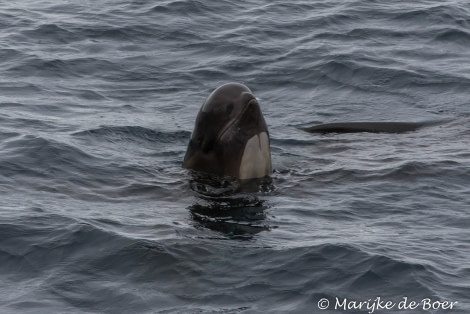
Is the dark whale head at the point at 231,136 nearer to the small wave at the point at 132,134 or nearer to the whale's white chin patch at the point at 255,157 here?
the whale's white chin patch at the point at 255,157

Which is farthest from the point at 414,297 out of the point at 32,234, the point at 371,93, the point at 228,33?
the point at 228,33

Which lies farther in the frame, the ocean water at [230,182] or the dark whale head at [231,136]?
the dark whale head at [231,136]

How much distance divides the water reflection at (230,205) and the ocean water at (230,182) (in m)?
0.03

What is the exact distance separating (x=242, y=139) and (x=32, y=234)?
2.63 metres

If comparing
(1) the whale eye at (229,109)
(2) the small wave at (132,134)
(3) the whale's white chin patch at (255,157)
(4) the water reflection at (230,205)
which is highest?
(1) the whale eye at (229,109)

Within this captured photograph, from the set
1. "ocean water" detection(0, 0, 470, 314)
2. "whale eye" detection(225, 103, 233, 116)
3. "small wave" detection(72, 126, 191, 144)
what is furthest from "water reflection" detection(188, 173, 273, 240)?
"small wave" detection(72, 126, 191, 144)

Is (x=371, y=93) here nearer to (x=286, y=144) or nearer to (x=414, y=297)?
(x=286, y=144)

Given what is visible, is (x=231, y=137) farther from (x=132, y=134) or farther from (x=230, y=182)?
(x=132, y=134)

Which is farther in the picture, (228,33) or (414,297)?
(228,33)

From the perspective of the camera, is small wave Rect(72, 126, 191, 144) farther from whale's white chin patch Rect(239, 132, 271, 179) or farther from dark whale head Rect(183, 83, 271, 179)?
whale's white chin patch Rect(239, 132, 271, 179)

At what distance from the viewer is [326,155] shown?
13336 millimetres

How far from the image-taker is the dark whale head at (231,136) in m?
11.8

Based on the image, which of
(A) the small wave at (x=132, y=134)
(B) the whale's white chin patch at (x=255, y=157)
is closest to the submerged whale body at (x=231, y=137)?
(B) the whale's white chin patch at (x=255, y=157)

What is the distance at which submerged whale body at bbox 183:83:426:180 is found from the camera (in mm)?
11773
